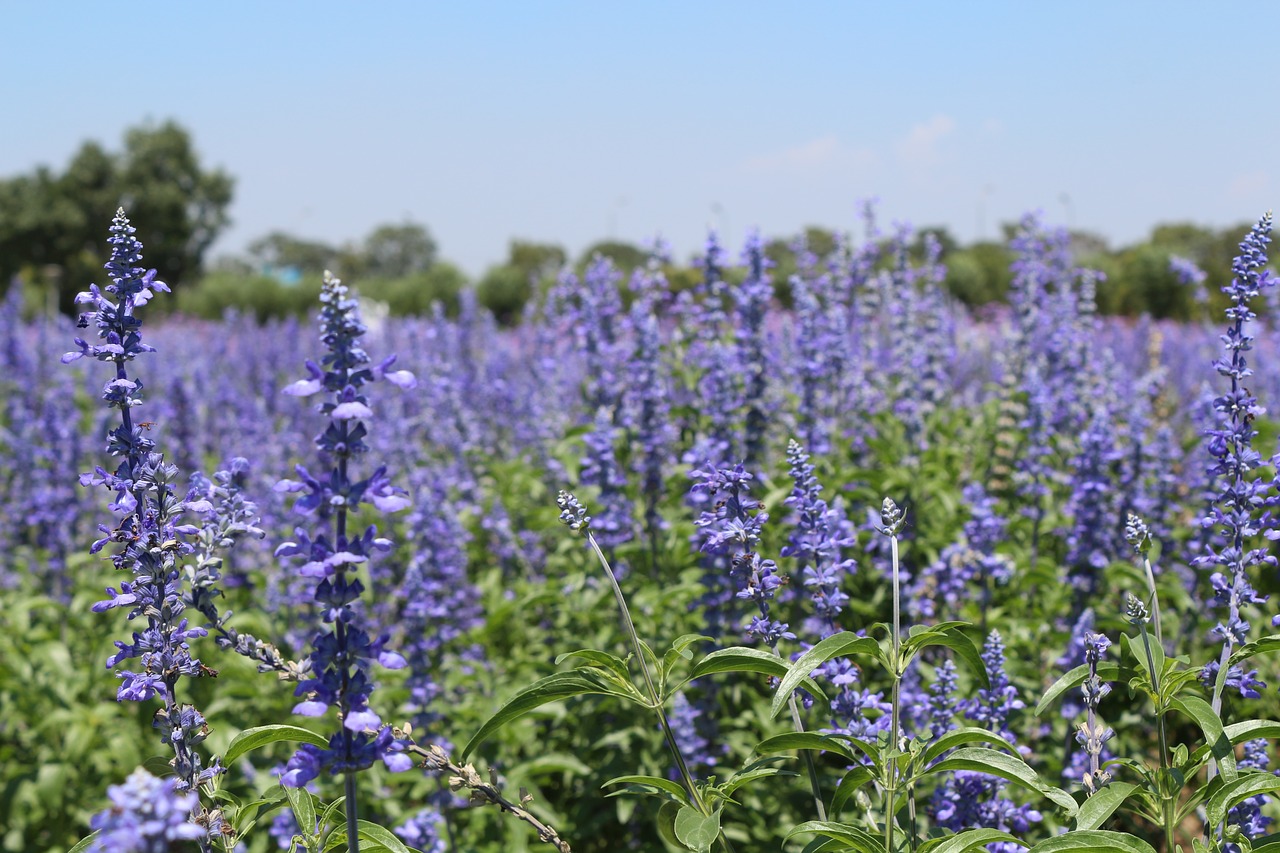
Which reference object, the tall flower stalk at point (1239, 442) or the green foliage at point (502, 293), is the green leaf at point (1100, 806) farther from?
the green foliage at point (502, 293)

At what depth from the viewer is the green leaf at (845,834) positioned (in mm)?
1926

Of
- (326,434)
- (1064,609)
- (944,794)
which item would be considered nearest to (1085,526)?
(1064,609)

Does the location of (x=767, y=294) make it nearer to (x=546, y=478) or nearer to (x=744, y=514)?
(x=546, y=478)

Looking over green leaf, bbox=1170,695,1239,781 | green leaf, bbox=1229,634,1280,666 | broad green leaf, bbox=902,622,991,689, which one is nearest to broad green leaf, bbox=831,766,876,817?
broad green leaf, bbox=902,622,991,689

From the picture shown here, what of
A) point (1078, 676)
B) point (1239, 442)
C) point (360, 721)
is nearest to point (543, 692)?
point (360, 721)

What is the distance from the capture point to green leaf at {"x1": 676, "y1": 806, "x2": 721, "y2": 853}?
6.34 feet

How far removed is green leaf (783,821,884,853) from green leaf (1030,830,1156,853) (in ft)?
0.98

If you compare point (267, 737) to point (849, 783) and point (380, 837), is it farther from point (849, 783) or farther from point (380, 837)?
point (849, 783)

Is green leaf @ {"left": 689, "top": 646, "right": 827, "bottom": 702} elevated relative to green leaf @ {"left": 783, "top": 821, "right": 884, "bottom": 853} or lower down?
elevated

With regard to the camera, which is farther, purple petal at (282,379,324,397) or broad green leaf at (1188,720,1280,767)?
broad green leaf at (1188,720,1280,767)

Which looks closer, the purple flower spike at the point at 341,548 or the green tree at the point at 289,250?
the purple flower spike at the point at 341,548

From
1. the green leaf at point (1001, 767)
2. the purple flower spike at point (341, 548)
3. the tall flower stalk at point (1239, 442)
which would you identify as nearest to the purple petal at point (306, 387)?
the purple flower spike at point (341, 548)

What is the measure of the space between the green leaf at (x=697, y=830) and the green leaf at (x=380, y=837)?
534 mm

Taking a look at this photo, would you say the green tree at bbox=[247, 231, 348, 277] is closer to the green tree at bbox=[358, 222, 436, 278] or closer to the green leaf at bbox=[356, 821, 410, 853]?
the green tree at bbox=[358, 222, 436, 278]
